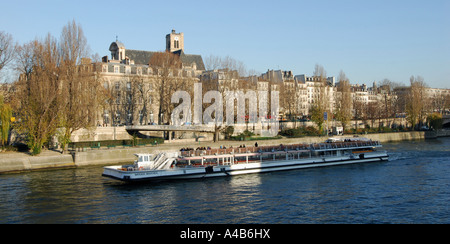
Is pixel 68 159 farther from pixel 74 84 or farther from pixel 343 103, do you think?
pixel 343 103

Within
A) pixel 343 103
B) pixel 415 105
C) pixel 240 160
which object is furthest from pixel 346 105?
pixel 240 160

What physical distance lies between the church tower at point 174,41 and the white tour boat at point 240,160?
67.6 metres

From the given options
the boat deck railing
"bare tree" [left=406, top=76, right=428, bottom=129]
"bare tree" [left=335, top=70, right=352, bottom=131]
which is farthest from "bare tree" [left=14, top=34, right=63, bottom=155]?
"bare tree" [left=406, top=76, right=428, bottom=129]

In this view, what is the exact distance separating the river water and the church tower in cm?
7219

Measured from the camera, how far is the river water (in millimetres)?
25344

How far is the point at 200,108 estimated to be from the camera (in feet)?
227

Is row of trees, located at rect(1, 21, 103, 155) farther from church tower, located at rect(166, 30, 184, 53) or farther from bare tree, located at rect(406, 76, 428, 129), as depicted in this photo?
bare tree, located at rect(406, 76, 428, 129)

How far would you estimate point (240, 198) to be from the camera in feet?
100.0

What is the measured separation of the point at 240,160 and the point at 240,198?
1486 centimetres

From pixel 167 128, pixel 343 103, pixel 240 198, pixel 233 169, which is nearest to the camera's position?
pixel 240 198
